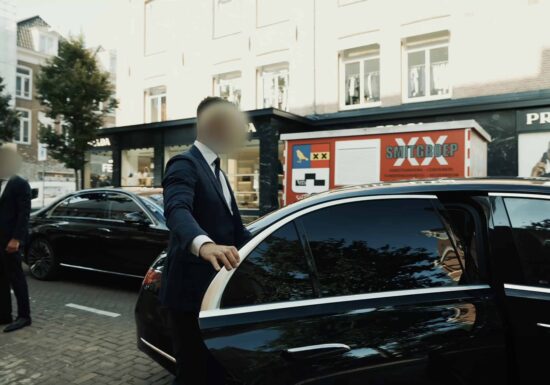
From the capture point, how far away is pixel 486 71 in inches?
460

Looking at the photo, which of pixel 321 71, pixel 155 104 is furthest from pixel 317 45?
pixel 155 104

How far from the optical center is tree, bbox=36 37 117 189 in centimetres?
1420

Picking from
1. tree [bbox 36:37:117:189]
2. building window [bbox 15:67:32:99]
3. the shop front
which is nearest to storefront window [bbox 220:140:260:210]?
the shop front

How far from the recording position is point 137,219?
624 cm

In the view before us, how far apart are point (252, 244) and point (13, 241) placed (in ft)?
12.1

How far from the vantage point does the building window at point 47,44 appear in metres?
30.9

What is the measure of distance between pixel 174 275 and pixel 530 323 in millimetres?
1534

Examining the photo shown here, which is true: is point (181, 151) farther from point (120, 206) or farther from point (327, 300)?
point (327, 300)

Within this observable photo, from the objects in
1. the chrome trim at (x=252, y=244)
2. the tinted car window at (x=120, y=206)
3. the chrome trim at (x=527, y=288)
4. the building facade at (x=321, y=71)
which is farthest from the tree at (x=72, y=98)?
the chrome trim at (x=527, y=288)

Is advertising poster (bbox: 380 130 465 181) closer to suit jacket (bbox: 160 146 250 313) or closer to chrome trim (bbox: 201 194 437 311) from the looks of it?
chrome trim (bbox: 201 194 437 311)

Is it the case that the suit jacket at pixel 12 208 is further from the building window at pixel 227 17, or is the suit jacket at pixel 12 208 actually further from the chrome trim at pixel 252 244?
the building window at pixel 227 17

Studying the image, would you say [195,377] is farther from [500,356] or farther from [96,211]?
[96,211]

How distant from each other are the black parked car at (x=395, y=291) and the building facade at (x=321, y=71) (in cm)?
1039

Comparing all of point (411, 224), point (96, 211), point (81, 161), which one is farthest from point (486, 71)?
point (81, 161)
